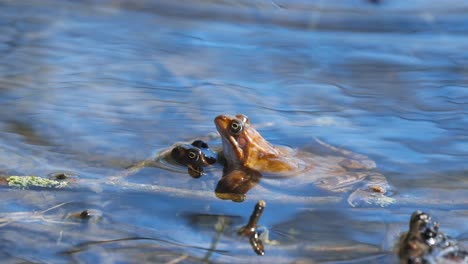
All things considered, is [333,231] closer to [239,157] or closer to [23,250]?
[239,157]

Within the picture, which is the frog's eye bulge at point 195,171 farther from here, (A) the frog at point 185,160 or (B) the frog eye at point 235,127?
(B) the frog eye at point 235,127

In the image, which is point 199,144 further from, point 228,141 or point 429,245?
point 429,245

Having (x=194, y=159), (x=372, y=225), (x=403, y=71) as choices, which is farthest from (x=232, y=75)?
(x=372, y=225)

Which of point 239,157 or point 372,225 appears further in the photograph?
point 239,157

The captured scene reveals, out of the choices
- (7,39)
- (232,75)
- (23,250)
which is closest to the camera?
(23,250)

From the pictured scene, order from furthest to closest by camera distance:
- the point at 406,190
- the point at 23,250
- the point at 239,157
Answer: the point at 239,157
the point at 406,190
the point at 23,250

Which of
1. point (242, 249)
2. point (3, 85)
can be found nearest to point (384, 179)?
point (242, 249)

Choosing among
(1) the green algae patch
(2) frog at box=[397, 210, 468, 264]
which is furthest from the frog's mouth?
(2) frog at box=[397, 210, 468, 264]

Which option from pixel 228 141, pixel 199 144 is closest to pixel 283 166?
pixel 228 141

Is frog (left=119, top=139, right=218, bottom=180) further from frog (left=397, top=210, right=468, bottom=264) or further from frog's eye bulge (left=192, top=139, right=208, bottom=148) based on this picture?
frog (left=397, top=210, right=468, bottom=264)
